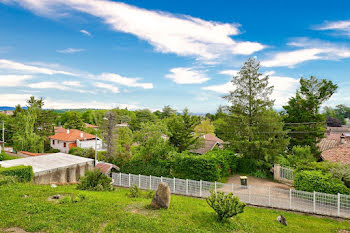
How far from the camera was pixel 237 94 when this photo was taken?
21.4 m

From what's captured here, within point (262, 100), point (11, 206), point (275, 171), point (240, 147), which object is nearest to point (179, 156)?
point (240, 147)

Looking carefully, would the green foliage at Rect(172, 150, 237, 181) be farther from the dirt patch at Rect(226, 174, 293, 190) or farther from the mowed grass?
the mowed grass

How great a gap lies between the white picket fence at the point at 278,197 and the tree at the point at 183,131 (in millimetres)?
7046

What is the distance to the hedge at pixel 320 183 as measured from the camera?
11867 mm

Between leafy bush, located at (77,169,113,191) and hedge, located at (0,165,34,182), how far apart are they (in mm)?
3965

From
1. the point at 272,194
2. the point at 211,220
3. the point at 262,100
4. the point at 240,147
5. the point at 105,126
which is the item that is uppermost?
the point at 262,100

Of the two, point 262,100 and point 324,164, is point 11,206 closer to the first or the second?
point 324,164

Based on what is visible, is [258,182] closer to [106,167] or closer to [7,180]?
[106,167]

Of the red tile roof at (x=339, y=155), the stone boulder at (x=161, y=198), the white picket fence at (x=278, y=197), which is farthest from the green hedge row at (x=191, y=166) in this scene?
the red tile roof at (x=339, y=155)

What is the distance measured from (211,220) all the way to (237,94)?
15.6m

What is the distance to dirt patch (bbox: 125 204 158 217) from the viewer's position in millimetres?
8430

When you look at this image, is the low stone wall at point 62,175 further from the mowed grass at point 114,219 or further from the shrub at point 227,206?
the shrub at point 227,206

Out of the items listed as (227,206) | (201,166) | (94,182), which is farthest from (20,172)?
(227,206)

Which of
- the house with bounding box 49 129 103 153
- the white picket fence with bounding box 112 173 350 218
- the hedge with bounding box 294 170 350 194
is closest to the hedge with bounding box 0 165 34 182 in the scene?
the white picket fence with bounding box 112 173 350 218
